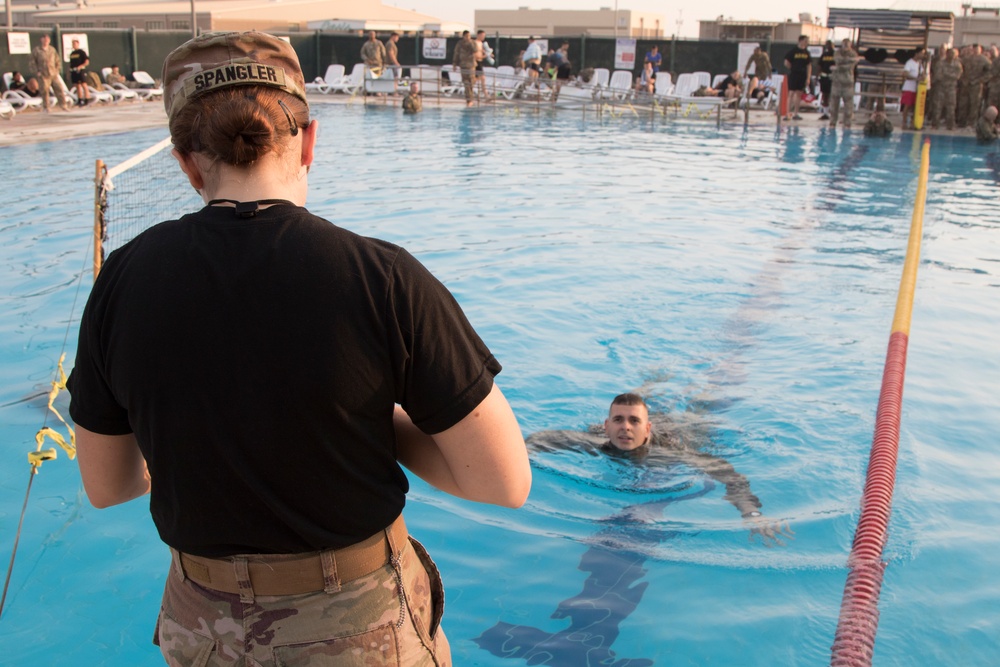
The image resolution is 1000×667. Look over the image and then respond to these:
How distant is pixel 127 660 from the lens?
409cm

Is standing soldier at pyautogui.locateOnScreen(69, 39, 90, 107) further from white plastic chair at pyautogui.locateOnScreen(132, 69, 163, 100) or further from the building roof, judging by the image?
the building roof

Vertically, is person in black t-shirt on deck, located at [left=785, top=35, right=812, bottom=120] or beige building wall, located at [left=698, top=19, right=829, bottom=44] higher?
beige building wall, located at [left=698, top=19, right=829, bottom=44]

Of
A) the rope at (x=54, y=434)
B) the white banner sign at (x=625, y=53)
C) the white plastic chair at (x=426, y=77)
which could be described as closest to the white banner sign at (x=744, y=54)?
the white banner sign at (x=625, y=53)

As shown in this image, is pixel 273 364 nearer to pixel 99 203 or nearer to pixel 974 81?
pixel 99 203

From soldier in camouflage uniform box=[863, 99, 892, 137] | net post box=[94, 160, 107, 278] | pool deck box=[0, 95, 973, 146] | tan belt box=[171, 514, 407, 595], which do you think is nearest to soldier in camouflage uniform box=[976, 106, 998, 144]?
pool deck box=[0, 95, 973, 146]

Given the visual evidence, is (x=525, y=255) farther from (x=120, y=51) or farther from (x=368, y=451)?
(x=120, y=51)

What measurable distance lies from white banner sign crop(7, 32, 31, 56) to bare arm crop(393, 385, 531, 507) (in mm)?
28852

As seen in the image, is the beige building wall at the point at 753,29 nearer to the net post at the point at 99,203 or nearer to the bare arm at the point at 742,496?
the bare arm at the point at 742,496

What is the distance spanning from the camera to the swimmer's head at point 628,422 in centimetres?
568

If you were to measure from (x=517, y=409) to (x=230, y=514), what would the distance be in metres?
5.74

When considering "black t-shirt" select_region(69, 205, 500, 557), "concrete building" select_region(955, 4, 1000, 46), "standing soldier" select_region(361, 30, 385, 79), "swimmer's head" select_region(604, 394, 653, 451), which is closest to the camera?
"black t-shirt" select_region(69, 205, 500, 557)

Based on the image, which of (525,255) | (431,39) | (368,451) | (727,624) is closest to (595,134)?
(525,255)

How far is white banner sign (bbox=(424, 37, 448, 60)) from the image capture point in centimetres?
3659

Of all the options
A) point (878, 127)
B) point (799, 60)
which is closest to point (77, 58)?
point (799, 60)
